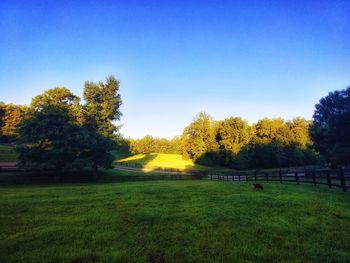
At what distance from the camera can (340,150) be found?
33.3 metres

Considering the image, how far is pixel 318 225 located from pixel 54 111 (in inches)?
1403

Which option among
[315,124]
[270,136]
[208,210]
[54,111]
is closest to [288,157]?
[270,136]

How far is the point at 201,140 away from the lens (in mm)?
80875

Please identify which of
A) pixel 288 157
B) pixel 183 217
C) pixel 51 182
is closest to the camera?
pixel 183 217

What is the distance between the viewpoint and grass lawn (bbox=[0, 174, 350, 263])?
5.82 m

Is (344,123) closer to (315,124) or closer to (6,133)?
(315,124)

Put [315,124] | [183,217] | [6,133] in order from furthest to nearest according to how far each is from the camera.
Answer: [6,133], [315,124], [183,217]

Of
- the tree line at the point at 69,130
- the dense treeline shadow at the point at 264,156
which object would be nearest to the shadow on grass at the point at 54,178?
the tree line at the point at 69,130

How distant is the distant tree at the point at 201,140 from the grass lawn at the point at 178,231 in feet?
222

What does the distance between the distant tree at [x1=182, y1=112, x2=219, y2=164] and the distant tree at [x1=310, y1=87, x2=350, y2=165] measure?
4105 centimetres

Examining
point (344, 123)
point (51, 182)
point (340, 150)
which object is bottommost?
point (51, 182)

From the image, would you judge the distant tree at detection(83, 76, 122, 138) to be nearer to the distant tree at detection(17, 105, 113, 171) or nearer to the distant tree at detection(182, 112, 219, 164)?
the distant tree at detection(17, 105, 113, 171)

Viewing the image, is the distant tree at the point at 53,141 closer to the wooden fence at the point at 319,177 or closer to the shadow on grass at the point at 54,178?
the shadow on grass at the point at 54,178

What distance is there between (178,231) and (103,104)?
41990 mm
